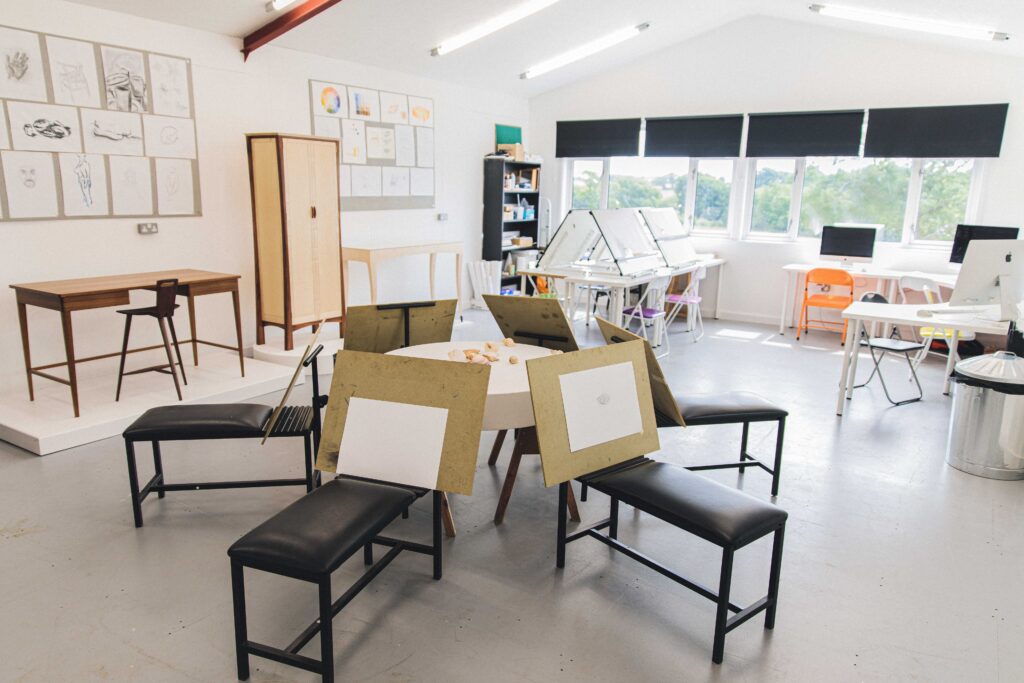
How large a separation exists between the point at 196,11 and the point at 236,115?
87cm

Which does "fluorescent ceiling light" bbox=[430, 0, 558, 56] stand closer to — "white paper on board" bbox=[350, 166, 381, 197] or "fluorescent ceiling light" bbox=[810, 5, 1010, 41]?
"white paper on board" bbox=[350, 166, 381, 197]

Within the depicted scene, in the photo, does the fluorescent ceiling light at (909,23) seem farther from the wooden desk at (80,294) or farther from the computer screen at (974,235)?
the wooden desk at (80,294)

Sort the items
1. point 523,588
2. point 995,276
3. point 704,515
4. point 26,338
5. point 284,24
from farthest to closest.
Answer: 1. point 284,24
2. point 995,276
3. point 26,338
4. point 523,588
5. point 704,515

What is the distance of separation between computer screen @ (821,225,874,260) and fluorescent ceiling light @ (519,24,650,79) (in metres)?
3.14

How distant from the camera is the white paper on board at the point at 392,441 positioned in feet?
8.33

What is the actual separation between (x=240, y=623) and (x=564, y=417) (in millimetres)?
1362

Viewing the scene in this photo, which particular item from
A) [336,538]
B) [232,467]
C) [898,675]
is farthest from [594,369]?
[232,467]

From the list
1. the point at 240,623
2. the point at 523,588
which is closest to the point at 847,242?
the point at 523,588

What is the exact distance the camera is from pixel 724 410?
11.3ft

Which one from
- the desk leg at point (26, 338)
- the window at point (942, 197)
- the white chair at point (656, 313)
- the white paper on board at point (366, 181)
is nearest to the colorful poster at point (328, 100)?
the white paper on board at point (366, 181)

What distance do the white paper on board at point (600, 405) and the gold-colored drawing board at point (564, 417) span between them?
0.7 inches

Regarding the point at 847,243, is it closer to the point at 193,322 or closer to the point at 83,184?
the point at 193,322

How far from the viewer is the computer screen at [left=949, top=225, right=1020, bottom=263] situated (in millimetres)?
6121

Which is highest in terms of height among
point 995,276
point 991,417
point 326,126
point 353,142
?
point 326,126
